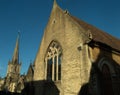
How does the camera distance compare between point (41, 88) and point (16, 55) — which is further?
point (16, 55)

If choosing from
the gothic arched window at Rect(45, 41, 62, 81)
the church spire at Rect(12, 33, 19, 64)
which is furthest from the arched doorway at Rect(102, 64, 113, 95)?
the church spire at Rect(12, 33, 19, 64)

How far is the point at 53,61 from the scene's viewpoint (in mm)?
15984

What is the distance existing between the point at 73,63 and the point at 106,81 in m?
3.07

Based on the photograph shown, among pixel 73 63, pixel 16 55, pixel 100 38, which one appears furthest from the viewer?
pixel 16 55

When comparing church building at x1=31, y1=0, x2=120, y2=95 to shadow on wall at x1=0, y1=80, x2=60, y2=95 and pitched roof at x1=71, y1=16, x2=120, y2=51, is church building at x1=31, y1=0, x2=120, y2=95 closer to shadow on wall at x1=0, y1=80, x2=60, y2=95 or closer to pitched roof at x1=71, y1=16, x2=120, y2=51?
shadow on wall at x1=0, y1=80, x2=60, y2=95

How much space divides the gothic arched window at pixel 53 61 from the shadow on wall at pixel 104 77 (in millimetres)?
3745

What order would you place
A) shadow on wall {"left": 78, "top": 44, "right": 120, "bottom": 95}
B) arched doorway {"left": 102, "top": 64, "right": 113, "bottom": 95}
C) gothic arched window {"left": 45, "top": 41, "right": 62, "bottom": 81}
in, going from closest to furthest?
1. shadow on wall {"left": 78, "top": 44, "right": 120, "bottom": 95}
2. arched doorway {"left": 102, "top": 64, "right": 113, "bottom": 95}
3. gothic arched window {"left": 45, "top": 41, "right": 62, "bottom": 81}

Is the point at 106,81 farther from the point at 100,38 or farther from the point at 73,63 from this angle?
the point at 100,38

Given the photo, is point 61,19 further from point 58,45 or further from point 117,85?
point 117,85

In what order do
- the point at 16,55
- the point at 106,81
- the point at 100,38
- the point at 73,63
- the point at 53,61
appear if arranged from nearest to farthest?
the point at 106,81, the point at 73,63, the point at 53,61, the point at 100,38, the point at 16,55

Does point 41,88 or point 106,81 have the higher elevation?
point 106,81

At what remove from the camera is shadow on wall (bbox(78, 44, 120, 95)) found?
454 inches

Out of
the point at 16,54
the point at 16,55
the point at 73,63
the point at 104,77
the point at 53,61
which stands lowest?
the point at 104,77

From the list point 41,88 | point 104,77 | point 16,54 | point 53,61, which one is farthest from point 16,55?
point 104,77
